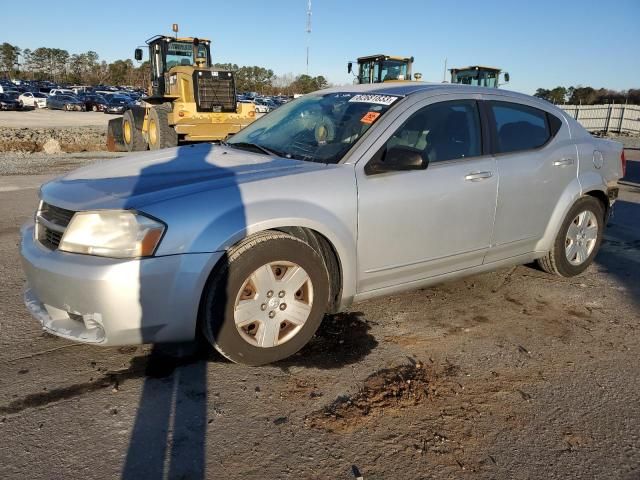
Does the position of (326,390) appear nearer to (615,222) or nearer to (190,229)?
(190,229)

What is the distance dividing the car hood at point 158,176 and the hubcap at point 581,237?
261 cm

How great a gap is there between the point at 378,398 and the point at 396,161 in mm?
1442

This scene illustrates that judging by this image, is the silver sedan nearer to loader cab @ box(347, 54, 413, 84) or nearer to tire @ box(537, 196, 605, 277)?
tire @ box(537, 196, 605, 277)

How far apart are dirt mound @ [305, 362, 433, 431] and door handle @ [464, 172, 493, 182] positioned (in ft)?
4.59

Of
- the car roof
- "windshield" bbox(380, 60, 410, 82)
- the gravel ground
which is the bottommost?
the gravel ground

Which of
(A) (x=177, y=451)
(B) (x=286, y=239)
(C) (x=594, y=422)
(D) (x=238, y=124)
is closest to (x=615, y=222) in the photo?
(C) (x=594, y=422)

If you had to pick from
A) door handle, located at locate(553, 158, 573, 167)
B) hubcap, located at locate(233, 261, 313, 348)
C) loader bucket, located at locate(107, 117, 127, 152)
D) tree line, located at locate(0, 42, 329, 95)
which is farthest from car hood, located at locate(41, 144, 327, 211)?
tree line, located at locate(0, 42, 329, 95)

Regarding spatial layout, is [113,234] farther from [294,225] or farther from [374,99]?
[374,99]

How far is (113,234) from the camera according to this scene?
2713 millimetres

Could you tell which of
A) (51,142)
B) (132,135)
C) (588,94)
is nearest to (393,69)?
(132,135)

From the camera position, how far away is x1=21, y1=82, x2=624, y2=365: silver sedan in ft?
8.92

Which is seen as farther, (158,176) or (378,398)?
(158,176)

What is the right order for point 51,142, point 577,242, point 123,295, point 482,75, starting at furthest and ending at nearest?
point 482,75
point 51,142
point 577,242
point 123,295

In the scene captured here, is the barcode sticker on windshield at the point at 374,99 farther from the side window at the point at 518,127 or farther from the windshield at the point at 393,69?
the windshield at the point at 393,69
